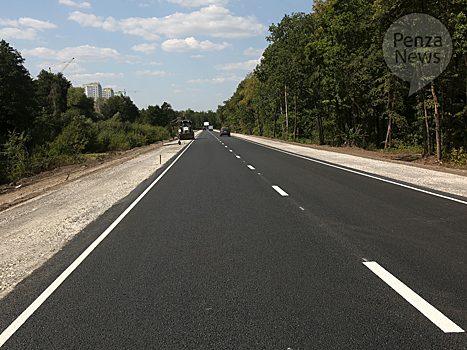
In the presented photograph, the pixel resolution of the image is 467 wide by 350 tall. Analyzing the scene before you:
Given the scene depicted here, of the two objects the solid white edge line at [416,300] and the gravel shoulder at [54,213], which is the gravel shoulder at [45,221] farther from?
the solid white edge line at [416,300]

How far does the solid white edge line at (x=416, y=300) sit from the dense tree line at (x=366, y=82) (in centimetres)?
1644

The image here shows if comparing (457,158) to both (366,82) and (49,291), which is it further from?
(49,291)

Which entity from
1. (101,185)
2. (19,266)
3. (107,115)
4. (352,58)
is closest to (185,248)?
(19,266)

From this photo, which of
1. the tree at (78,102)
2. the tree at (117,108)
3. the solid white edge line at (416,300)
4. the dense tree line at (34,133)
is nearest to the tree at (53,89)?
the tree at (78,102)

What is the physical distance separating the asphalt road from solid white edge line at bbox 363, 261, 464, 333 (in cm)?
1

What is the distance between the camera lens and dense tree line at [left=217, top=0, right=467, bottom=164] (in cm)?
2244

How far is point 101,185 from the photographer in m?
14.6

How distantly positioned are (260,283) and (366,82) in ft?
114

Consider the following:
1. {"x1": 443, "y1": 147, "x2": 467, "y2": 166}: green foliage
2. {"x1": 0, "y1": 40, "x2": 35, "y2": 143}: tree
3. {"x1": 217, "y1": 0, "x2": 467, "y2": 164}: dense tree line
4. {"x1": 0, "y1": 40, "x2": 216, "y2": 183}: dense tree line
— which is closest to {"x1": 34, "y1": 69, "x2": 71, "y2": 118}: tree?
{"x1": 0, "y1": 40, "x2": 216, "y2": 183}: dense tree line

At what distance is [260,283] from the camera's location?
4.68 meters

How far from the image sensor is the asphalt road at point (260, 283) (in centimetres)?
350

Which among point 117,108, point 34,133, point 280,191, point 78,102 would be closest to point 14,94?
point 34,133

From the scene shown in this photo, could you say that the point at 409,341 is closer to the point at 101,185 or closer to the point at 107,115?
the point at 101,185

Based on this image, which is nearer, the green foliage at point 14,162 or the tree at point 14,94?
the green foliage at point 14,162
